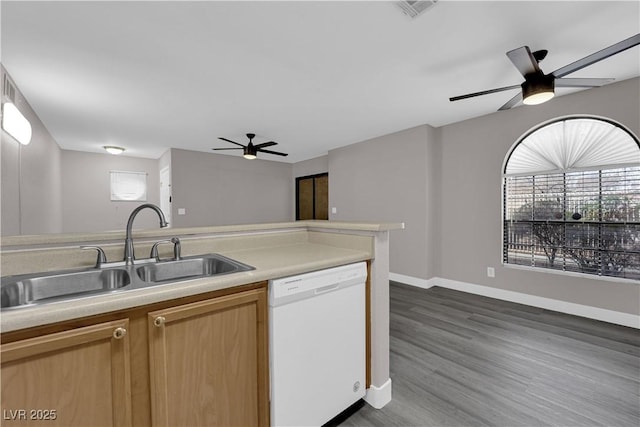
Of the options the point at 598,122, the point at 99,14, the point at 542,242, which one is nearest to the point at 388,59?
the point at 99,14

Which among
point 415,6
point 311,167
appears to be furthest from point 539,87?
point 311,167

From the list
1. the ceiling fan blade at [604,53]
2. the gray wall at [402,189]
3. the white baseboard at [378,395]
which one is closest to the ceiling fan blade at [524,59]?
the ceiling fan blade at [604,53]

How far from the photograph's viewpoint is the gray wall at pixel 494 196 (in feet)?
8.52

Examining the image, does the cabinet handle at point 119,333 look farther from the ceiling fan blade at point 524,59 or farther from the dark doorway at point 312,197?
the dark doorway at point 312,197

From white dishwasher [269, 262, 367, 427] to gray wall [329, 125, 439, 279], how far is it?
2751 millimetres

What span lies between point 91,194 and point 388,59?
639cm

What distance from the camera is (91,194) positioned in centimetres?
545

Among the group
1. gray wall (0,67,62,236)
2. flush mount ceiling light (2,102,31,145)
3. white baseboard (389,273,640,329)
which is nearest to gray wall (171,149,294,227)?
gray wall (0,67,62,236)

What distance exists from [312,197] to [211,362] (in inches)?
221

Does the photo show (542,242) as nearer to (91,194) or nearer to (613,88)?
(613,88)

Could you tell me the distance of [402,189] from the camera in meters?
4.14

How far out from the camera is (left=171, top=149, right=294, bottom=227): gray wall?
5297 mm

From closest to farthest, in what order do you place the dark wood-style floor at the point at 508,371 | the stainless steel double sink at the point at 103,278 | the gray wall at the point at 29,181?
the stainless steel double sink at the point at 103,278 < the dark wood-style floor at the point at 508,371 < the gray wall at the point at 29,181

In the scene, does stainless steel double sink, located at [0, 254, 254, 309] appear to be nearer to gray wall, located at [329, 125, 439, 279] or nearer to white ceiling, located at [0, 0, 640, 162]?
white ceiling, located at [0, 0, 640, 162]
